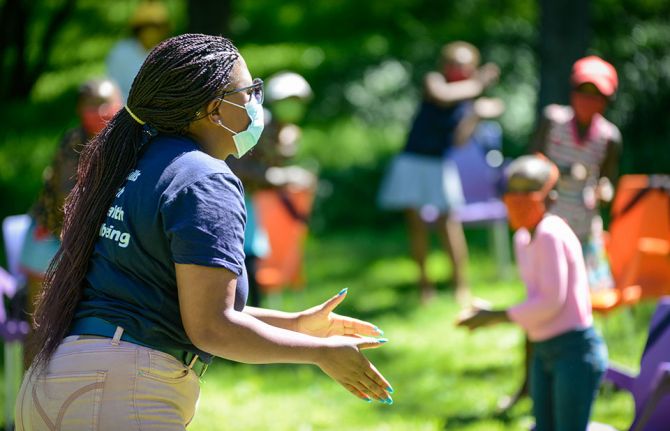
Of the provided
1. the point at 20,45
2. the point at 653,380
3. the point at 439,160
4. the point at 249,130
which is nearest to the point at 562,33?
the point at 439,160

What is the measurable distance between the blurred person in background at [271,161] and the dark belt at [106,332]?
4.31 metres

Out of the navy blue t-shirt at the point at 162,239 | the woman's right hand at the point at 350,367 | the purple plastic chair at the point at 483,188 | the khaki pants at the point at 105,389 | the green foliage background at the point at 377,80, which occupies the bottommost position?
the green foliage background at the point at 377,80

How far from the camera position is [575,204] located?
6.12m

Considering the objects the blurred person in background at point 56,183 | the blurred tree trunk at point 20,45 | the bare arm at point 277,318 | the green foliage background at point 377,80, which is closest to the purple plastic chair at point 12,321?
the blurred person in background at point 56,183

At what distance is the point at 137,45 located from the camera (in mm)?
7676

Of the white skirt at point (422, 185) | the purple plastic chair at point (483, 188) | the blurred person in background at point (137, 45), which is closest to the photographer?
the blurred person in background at point (137, 45)

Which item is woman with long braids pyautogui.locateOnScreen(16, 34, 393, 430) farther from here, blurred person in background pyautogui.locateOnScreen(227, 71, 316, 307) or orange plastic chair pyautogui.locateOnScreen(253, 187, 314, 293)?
orange plastic chair pyautogui.locateOnScreen(253, 187, 314, 293)

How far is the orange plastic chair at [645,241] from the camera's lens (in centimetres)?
641

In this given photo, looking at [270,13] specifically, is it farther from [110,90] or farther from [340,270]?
[110,90]

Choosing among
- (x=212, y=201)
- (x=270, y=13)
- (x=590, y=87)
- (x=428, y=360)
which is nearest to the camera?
(x=212, y=201)

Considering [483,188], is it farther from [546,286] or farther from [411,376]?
[546,286]

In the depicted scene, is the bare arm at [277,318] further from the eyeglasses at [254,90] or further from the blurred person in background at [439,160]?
the blurred person in background at [439,160]

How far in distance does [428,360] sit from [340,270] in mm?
2898

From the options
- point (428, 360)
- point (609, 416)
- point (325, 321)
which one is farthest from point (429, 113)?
point (325, 321)
